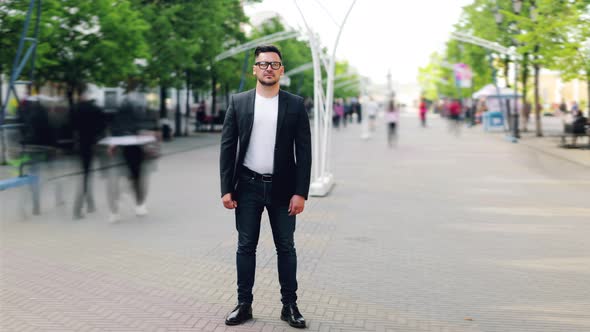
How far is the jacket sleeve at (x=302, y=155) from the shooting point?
502 cm

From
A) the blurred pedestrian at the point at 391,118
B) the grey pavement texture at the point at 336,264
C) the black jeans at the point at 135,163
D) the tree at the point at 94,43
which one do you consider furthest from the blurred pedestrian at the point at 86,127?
the blurred pedestrian at the point at 391,118

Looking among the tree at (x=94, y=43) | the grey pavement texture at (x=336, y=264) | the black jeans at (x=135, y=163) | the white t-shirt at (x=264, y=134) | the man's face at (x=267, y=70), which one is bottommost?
the grey pavement texture at (x=336, y=264)

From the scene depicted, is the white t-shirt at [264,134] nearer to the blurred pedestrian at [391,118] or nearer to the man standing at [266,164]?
the man standing at [266,164]

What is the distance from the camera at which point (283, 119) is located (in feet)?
16.3

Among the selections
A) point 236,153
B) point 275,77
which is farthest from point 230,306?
point 275,77

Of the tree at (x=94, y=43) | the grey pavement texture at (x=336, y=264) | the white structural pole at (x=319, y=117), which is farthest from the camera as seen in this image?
the tree at (x=94, y=43)

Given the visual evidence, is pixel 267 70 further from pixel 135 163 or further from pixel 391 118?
pixel 391 118

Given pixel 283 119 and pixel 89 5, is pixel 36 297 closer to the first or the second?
pixel 283 119

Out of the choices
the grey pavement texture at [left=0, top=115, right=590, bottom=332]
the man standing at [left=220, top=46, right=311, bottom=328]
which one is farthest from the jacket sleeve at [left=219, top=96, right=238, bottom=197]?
the grey pavement texture at [left=0, top=115, right=590, bottom=332]

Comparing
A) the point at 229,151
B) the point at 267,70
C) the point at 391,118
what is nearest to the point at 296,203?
the point at 229,151

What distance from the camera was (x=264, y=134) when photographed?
16.4 feet

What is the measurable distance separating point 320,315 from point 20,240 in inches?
176

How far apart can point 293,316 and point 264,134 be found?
1.19 metres

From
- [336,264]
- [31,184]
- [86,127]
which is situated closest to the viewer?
[336,264]
